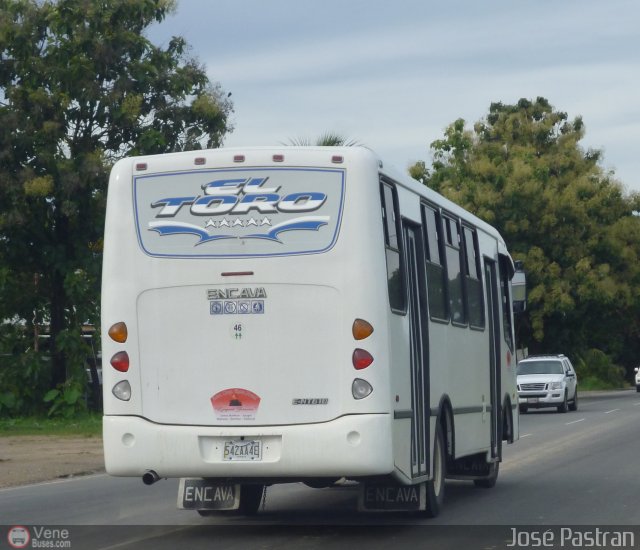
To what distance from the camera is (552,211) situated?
55188mm

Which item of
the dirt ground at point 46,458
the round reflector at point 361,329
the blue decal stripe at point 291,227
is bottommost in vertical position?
the dirt ground at point 46,458

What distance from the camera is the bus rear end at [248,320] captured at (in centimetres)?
1052

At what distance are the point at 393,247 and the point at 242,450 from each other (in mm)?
2170

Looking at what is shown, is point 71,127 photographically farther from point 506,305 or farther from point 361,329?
point 361,329

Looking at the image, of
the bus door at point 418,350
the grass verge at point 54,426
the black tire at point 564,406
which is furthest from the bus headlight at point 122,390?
the black tire at point 564,406

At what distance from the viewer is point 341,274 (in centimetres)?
1064

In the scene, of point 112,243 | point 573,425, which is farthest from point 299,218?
point 573,425

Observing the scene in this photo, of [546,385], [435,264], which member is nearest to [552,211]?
[546,385]

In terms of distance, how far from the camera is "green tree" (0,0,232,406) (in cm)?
3228

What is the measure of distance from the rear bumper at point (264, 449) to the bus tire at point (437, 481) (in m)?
2.00

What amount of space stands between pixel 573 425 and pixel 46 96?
1505cm

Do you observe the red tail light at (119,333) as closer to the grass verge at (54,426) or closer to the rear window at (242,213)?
the rear window at (242,213)

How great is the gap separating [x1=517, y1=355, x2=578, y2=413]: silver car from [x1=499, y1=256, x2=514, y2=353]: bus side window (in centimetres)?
2192

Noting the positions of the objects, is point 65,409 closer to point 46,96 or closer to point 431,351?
point 46,96
